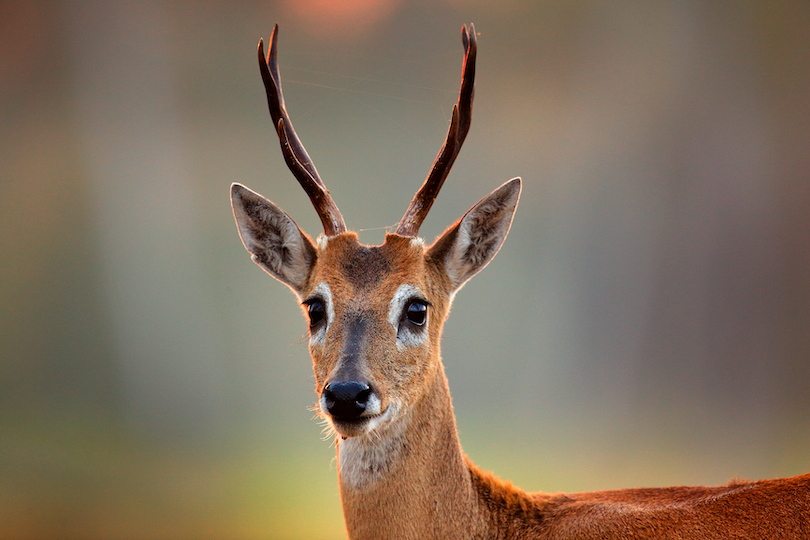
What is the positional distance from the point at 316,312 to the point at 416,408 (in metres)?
0.85

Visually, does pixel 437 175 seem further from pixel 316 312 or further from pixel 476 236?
pixel 316 312

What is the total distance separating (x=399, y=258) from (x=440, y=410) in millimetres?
974

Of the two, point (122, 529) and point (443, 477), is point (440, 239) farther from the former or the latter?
point (122, 529)

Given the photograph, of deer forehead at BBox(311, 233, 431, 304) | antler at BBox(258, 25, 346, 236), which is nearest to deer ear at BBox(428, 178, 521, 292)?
deer forehead at BBox(311, 233, 431, 304)

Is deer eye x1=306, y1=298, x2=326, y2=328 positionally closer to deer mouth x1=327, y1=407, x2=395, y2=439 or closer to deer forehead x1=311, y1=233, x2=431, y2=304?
deer forehead x1=311, y1=233, x2=431, y2=304

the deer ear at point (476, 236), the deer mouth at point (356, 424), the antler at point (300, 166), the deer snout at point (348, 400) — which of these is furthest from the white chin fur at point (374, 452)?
the antler at point (300, 166)

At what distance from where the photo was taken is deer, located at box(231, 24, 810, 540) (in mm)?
3246

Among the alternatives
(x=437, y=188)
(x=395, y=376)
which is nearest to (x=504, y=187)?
(x=437, y=188)

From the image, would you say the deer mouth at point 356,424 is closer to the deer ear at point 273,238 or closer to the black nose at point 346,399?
the black nose at point 346,399

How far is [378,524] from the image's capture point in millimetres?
3324

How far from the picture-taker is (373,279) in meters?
3.56

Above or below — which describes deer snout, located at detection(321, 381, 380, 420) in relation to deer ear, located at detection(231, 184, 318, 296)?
below

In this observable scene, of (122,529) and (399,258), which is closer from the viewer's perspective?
(399,258)

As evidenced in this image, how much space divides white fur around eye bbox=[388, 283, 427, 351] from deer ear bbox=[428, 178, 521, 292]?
1.29ft
